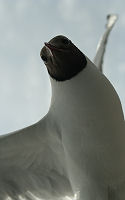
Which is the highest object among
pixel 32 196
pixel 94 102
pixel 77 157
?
pixel 94 102

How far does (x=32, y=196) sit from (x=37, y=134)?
46 centimetres

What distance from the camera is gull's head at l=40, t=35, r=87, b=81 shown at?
7.61 feet

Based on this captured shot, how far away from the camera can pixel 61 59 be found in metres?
2.33

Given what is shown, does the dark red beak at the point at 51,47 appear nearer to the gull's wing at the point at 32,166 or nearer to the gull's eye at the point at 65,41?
the gull's eye at the point at 65,41

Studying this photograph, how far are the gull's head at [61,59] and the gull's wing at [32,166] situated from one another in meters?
0.40

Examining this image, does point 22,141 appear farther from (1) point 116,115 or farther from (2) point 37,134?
(1) point 116,115

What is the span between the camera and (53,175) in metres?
2.80

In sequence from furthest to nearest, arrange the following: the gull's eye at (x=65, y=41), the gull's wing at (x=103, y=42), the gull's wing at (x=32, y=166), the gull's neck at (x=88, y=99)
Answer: the gull's wing at (x=103, y=42), the gull's wing at (x=32, y=166), the gull's eye at (x=65, y=41), the gull's neck at (x=88, y=99)

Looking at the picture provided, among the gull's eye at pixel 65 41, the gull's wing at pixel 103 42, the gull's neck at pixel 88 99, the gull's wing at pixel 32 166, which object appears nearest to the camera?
the gull's neck at pixel 88 99

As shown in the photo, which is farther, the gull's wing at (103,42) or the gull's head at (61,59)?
the gull's wing at (103,42)

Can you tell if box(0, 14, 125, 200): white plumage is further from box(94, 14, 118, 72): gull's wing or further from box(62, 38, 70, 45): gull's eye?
box(94, 14, 118, 72): gull's wing

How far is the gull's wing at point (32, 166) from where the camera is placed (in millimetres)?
2632

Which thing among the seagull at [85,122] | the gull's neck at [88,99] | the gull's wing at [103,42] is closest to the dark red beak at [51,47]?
the seagull at [85,122]

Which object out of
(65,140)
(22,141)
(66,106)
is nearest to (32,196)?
(22,141)
